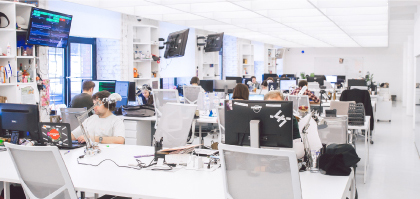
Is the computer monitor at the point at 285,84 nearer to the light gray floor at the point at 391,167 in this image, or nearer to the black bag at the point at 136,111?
the light gray floor at the point at 391,167

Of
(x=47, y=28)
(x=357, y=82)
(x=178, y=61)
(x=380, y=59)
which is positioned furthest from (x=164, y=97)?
(x=380, y=59)

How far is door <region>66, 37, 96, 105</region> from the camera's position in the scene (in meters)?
7.97

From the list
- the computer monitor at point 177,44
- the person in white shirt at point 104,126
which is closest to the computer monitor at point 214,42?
the computer monitor at point 177,44

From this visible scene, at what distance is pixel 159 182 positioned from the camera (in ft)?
8.45

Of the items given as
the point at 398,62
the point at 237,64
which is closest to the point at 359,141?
the point at 237,64

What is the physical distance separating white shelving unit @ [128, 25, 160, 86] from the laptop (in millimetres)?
5598

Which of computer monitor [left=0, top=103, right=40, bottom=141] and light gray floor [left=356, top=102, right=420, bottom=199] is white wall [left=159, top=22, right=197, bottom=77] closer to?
light gray floor [left=356, top=102, right=420, bottom=199]

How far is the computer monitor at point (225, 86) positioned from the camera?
32.0ft

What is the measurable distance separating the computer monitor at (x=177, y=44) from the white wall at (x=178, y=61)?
4.68 ft

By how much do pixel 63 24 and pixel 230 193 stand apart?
5.18m

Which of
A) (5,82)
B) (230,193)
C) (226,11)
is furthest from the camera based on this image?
(226,11)

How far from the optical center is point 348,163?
8.91ft

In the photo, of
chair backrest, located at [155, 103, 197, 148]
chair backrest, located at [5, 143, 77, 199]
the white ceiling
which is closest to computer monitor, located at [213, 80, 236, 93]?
the white ceiling

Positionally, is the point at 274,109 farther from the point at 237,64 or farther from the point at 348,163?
the point at 237,64
